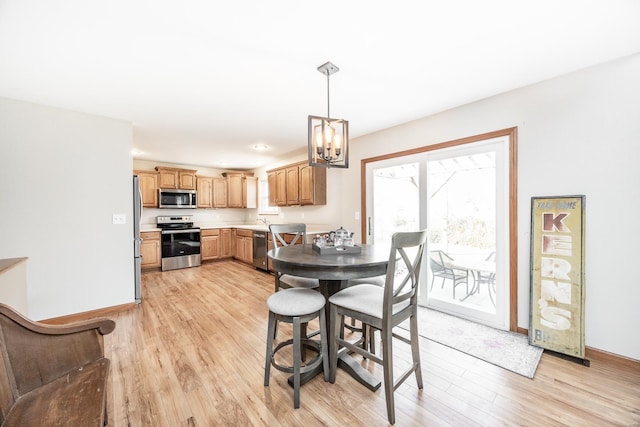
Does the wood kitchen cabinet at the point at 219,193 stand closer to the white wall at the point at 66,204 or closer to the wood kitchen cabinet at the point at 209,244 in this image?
the wood kitchen cabinet at the point at 209,244

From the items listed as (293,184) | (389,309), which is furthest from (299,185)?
(389,309)

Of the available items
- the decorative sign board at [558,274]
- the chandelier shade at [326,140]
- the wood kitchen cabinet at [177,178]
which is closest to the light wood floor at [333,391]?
the decorative sign board at [558,274]

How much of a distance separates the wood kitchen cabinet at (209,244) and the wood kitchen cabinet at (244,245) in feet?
1.55

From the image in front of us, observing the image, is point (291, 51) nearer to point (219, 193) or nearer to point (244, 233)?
point (244, 233)

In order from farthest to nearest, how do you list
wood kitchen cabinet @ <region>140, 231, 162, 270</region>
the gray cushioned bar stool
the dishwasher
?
wood kitchen cabinet @ <region>140, 231, 162, 270</region>
the dishwasher
the gray cushioned bar stool

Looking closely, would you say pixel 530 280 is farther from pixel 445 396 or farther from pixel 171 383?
pixel 171 383

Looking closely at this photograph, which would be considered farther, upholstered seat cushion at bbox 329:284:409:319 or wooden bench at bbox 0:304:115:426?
upholstered seat cushion at bbox 329:284:409:319

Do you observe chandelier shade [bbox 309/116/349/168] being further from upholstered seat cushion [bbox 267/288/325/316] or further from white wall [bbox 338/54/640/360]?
white wall [bbox 338/54/640/360]

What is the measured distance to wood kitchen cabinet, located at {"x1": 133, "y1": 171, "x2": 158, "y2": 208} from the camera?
18.2ft

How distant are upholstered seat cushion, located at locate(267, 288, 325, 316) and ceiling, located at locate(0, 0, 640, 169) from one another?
1844 millimetres

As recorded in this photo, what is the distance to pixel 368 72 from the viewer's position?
7.43ft

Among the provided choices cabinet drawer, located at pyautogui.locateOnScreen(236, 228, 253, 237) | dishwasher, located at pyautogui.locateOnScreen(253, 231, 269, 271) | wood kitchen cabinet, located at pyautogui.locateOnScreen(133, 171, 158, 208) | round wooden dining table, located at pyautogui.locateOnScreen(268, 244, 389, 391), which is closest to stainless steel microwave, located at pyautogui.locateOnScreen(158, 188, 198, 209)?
wood kitchen cabinet, located at pyautogui.locateOnScreen(133, 171, 158, 208)

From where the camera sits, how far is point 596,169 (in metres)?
2.16

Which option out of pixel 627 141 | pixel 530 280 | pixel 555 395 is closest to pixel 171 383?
pixel 555 395
